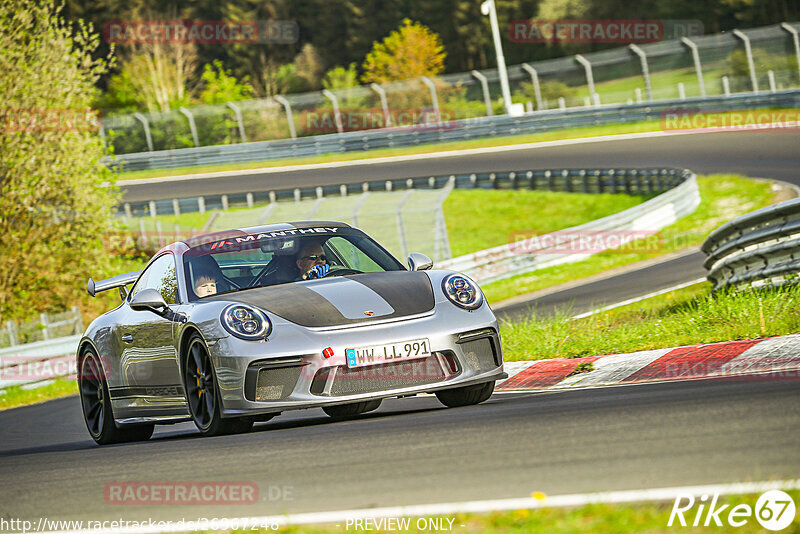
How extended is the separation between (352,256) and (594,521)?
15.2ft

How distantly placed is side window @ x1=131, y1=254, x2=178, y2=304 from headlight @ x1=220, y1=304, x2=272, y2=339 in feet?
3.48

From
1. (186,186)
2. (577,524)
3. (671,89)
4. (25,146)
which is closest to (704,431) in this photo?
(577,524)

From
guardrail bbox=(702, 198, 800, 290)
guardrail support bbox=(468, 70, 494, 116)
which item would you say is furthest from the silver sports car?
guardrail support bbox=(468, 70, 494, 116)

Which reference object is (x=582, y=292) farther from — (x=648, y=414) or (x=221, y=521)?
(x=221, y=521)

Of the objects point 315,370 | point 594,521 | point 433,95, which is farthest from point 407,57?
point 594,521

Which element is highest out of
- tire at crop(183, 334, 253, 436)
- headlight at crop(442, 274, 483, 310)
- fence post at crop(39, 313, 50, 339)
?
headlight at crop(442, 274, 483, 310)

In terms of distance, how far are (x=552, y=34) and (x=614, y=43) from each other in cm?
549

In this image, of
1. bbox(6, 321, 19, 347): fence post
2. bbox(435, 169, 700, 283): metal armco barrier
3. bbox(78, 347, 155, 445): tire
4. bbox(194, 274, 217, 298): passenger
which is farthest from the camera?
bbox(435, 169, 700, 283): metal armco barrier

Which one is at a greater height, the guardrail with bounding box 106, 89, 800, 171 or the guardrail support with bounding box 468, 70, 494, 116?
the guardrail support with bounding box 468, 70, 494, 116

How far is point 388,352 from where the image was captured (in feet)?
21.4

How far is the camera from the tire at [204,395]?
22.4ft

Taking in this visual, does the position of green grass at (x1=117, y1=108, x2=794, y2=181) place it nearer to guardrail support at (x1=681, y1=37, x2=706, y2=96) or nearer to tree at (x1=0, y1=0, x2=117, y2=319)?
guardrail support at (x1=681, y1=37, x2=706, y2=96)

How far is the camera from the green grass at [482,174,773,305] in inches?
759

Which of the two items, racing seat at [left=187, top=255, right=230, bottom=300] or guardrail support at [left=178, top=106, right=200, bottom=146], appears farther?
guardrail support at [left=178, top=106, right=200, bottom=146]
